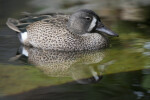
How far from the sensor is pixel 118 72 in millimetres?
6172

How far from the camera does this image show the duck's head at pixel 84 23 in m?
7.57

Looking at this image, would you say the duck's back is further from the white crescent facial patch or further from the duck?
the white crescent facial patch

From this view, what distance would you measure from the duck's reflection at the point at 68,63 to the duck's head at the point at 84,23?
53 cm

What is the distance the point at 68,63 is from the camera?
6766 mm

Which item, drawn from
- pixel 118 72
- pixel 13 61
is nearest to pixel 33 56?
pixel 13 61

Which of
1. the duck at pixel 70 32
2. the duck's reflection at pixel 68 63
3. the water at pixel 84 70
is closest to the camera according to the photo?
the water at pixel 84 70

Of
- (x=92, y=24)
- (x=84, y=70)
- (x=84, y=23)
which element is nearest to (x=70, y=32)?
(x=84, y=23)

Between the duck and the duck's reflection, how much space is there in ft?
0.50

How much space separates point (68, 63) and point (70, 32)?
98cm

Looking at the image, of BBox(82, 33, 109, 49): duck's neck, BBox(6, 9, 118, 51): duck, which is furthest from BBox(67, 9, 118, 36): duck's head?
BBox(82, 33, 109, 49): duck's neck

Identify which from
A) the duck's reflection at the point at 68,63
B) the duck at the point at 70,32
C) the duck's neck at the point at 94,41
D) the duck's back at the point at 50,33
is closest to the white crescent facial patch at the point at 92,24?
the duck at the point at 70,32

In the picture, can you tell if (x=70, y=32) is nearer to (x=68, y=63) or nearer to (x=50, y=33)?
(x=50, y=33)

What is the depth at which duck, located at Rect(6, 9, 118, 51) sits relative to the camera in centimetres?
748

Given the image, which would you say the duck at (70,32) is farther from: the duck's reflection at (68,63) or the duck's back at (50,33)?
the duck's reflection at (68,63)
